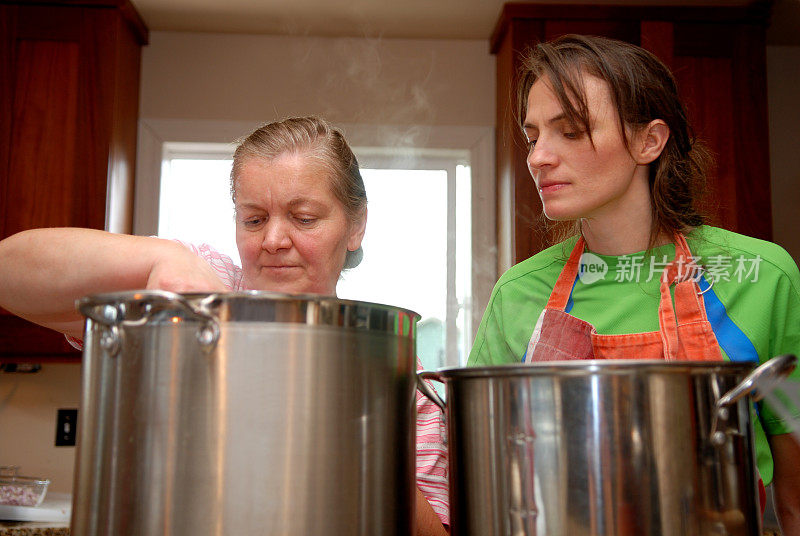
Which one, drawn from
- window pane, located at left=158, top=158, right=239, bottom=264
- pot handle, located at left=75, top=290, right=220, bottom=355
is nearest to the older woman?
pot handle, located at left=75, top=290, right=220, bottom=355

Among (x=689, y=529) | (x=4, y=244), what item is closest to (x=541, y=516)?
(x=689, y=529)

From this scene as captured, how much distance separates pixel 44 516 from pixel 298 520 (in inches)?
70.2

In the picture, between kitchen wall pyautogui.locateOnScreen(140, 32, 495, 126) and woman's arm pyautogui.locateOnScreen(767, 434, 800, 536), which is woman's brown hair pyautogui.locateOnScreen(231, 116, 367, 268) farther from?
kitchen wall pyautogui.locateOnScreen(140, 32, 495, 126)

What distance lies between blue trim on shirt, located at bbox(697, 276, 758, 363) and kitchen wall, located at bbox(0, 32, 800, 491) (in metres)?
1.82

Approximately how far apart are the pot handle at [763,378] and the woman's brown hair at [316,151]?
27.5 inches

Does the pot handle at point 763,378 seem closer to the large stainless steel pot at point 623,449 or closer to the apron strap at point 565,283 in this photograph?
the large stainless steel pot at point 623,449

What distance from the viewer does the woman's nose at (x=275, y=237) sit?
3.30 ft

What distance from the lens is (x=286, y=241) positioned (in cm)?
102

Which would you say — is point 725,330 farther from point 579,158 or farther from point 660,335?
point 579,158

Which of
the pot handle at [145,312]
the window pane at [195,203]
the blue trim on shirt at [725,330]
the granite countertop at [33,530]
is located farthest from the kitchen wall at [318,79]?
the pot handle at [145,312]

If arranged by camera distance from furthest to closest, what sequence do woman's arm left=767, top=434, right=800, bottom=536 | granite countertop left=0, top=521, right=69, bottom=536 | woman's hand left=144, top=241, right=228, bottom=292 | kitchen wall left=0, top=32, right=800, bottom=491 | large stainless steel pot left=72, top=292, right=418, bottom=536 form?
1. kitchen wall left=0, top=32, right=800, bottom=491
2. granite countertop left=0, top=521, right=69, bottom=536
3. woman's arm left=767, top=434, right=800, bottom=536
4. woman's hand left=144, top=241, right=228, bottom=292
5. large stainless steel pot left=72, top=292, right=418, bottom=536

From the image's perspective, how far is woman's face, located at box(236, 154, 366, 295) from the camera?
103 cm

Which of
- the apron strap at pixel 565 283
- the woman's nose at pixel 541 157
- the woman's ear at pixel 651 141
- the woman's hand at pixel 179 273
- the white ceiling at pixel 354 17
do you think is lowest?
the woman's hand at pixel 179 273

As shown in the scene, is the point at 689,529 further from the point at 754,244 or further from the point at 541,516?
the point at 754,244
